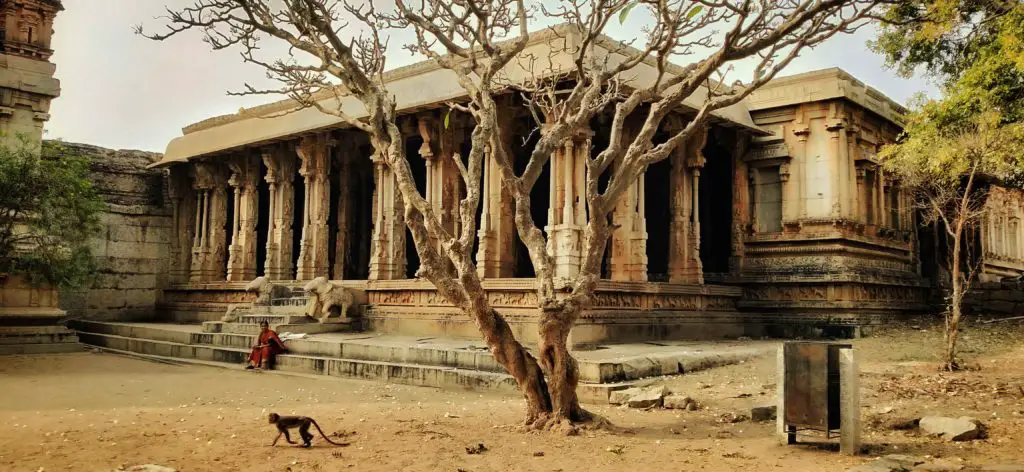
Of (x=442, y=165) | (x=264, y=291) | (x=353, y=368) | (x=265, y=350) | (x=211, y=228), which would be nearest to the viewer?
(x=353, y=368)

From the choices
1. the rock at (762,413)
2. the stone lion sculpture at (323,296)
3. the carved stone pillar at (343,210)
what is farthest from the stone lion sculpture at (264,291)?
the rock at (762,413)

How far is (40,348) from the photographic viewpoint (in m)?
15.7

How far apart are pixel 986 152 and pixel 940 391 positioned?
4.66 meters

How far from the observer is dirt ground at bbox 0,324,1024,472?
605 cm

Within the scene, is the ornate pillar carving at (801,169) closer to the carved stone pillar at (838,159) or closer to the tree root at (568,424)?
the carved stone pillar at (838,159)

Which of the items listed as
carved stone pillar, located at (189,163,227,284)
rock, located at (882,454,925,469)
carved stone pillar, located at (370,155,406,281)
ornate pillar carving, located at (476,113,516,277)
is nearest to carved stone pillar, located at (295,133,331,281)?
carved stone pillar, located at (370,155,406,281)

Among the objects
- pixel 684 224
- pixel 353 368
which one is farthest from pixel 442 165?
pixel 353 368

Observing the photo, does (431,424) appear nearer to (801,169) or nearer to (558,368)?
(558,368)

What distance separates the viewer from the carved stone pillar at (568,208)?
13.2 metres

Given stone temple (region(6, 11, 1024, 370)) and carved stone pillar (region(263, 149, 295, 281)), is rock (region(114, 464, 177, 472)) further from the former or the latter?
carved stone pillar (region(263, 149, 295, 281))

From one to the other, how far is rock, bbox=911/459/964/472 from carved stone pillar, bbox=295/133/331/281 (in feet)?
50.0

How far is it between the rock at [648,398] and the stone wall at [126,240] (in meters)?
17.2

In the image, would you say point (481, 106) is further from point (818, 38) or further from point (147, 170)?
point (147, 170)

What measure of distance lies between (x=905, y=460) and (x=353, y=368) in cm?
836
